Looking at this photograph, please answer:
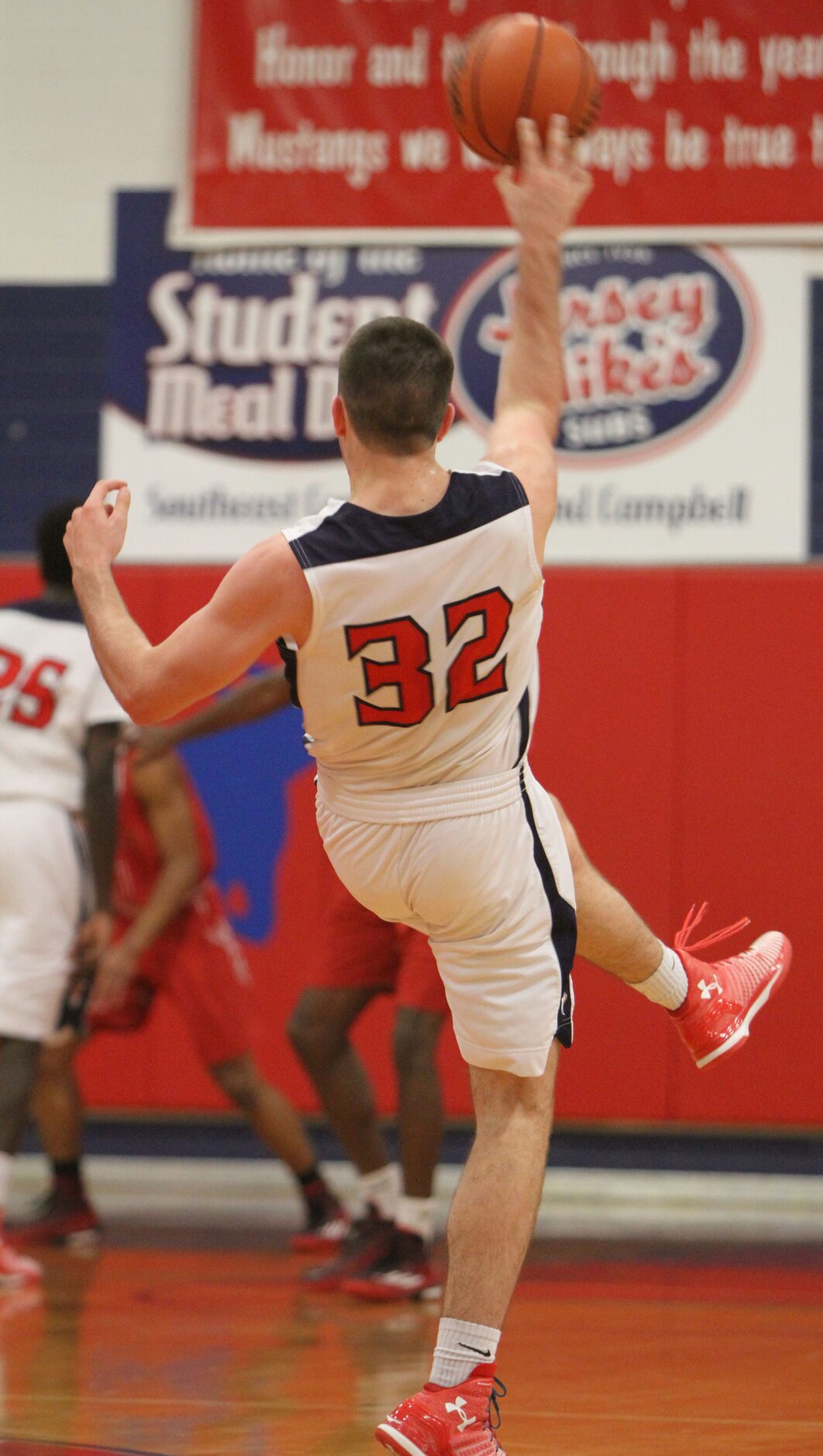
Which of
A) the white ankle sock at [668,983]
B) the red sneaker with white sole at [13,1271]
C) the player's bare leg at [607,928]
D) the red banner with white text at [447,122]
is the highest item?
the red banner with white text at [447,122]

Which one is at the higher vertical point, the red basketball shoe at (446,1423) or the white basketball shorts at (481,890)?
the white basketball shorts at (481,890)

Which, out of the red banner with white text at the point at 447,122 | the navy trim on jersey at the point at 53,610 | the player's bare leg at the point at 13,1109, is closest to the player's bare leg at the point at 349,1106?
the player's bare leg at the point at 13,1109

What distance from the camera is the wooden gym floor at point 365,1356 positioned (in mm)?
3229

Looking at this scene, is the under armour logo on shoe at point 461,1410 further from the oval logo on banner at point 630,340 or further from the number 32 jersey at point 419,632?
the oval logo on banner at point 630,340

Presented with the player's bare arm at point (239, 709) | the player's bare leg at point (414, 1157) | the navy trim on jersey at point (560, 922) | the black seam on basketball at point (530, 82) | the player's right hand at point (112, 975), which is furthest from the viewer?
the player's right hand at point (112, 975)

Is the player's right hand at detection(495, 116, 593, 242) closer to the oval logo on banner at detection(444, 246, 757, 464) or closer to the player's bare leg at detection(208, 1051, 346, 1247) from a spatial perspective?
the player's bare leg at detection(208, 1051, 346, 1247)

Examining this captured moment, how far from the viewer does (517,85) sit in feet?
11.4

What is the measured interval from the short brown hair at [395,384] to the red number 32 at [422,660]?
0.88ft

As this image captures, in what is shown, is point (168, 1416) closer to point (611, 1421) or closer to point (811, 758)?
point (611, 1421)

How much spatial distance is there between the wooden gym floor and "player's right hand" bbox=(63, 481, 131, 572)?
1.47 m

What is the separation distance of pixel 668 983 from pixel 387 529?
1073 mm

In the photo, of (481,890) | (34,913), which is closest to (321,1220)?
(34,913)

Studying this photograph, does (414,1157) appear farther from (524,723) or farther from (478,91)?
(478,91)

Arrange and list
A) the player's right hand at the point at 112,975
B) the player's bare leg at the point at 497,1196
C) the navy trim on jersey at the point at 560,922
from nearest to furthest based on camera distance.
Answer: the player's bare leg at the point at 497,1196 → the navy trim on jersey at the point at 560,922 → the player's right hand at the point at 112,975
